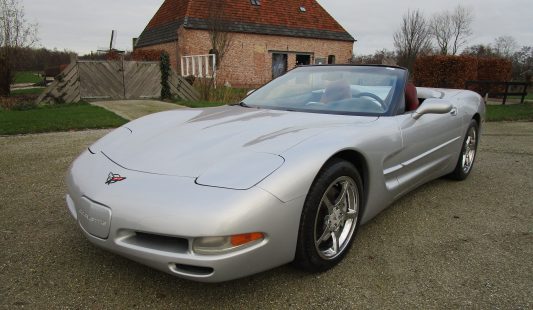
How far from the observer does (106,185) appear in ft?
6.30

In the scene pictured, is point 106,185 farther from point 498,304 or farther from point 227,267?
point 498,304

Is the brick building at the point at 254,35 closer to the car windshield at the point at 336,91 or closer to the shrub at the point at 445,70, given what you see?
the shrub at the point at 445,70

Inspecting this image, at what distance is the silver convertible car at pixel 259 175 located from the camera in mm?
1704

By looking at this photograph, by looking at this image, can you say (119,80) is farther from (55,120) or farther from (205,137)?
(205,137)

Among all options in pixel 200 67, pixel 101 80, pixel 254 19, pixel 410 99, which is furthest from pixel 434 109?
pixel 254 19

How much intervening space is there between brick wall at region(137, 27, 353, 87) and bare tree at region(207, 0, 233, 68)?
26.6 inches

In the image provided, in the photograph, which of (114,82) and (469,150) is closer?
(469,150)

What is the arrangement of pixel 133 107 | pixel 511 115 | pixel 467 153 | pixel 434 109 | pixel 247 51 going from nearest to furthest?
pixel 434 109
pixel 467 153
pixel 511 115
pixel 133 107
pixel 247 51

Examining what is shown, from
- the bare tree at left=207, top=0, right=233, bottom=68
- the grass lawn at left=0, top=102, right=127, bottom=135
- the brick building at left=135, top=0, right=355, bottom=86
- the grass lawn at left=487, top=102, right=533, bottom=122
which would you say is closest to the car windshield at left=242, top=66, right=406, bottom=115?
the grass lawn at left=0, top=102, right=127, bottom=135

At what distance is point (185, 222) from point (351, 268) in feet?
3.67

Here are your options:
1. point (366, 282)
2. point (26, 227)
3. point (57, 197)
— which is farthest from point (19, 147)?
point (366, 282)

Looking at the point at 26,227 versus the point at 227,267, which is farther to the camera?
the point at 26,227

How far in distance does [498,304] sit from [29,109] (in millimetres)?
10208

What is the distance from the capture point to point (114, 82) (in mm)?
11773
